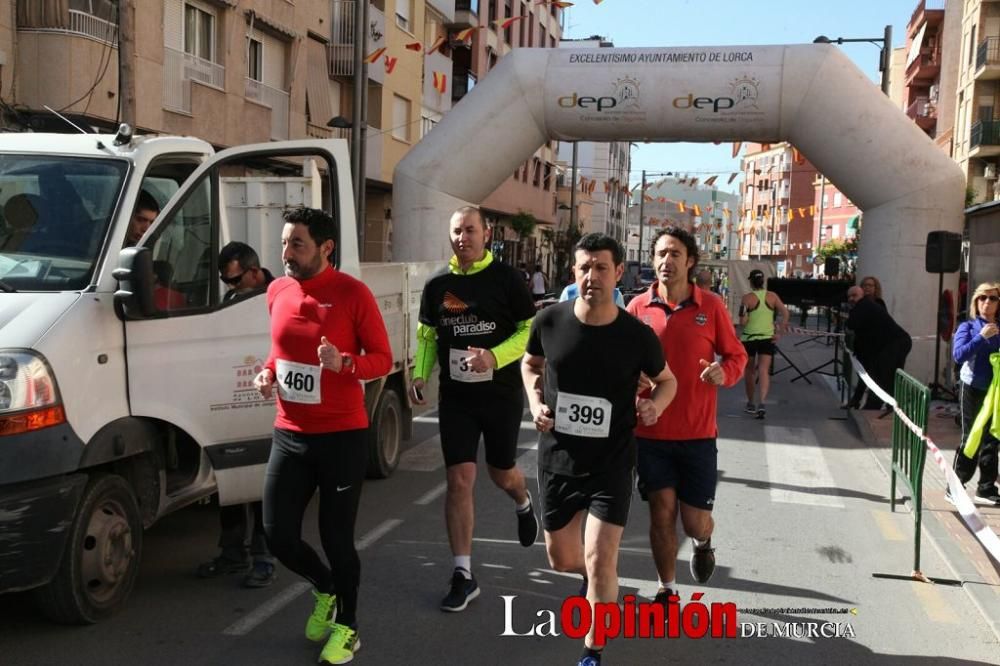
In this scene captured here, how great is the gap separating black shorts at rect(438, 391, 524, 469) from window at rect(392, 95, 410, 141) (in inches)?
1060

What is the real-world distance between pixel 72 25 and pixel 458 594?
14.2 m

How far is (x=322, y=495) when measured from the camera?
4.57 m

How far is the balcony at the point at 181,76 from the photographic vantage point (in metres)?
19.3

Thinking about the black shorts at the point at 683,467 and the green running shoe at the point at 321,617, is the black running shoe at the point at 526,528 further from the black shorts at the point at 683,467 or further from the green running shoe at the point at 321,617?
the green running shoe at the point at 321,617

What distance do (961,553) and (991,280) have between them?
356 inches

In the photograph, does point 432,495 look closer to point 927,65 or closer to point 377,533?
point 377,533

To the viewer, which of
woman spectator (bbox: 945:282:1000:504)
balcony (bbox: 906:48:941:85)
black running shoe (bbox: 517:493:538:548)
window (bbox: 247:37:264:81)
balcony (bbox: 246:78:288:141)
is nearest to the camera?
black running shoe (bbox: 517:493:538:548)

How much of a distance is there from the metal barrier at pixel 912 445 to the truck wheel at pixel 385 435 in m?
4.00

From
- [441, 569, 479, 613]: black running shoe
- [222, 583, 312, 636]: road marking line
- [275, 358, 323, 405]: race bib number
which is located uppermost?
[275, 358, 323, 405]: race bib number

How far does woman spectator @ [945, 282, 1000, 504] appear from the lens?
820 cm

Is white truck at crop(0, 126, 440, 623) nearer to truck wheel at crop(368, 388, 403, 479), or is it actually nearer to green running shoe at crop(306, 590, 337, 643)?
green running shoe at crop(306, 590, 337, 643)

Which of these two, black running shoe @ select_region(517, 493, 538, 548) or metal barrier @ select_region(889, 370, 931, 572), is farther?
metal barrier @ select_region(889, 370, 931, 572)

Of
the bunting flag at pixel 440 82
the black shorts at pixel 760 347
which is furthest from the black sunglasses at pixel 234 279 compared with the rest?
the bunting flag at pixel 440 82

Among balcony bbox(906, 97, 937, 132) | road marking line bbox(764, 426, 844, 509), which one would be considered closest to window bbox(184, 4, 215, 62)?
road marking line bbox(764, 426, 844, 509)
